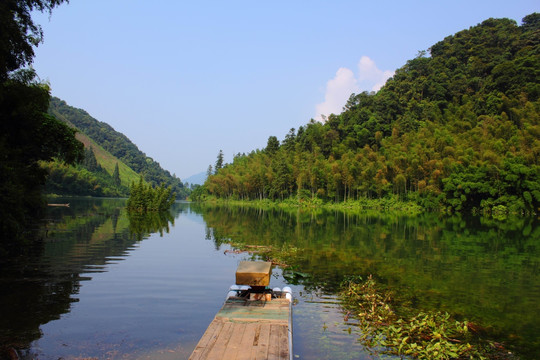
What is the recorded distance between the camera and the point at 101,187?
152000 mm

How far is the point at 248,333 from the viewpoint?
7793mm

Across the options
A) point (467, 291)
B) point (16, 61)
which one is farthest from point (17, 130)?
point (467, 291)

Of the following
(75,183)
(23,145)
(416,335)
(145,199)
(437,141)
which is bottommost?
(416,335)

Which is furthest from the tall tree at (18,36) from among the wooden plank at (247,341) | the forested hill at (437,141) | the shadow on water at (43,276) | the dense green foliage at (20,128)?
the forested hill at (437,141)

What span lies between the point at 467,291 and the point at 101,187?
157 m

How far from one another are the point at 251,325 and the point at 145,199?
55.8 metres

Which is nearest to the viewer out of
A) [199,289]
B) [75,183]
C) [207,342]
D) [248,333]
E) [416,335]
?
[207,342]

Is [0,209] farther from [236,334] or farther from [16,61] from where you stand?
[236,334]

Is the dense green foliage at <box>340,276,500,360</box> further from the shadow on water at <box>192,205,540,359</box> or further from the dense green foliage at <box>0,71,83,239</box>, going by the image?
the dense green foliage at <box>0,71,83,239</box>

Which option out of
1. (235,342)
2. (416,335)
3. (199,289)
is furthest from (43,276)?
(416,335)

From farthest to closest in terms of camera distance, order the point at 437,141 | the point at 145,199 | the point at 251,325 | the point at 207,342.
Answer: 1. the point at 437,141
2. the point at 145,199
3. the point at 251,325
4. the point at 207,342

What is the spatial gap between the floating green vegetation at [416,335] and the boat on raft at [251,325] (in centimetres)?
210

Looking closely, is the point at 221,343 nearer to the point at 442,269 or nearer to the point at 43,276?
the point at 43,276

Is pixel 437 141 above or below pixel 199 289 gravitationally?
above
